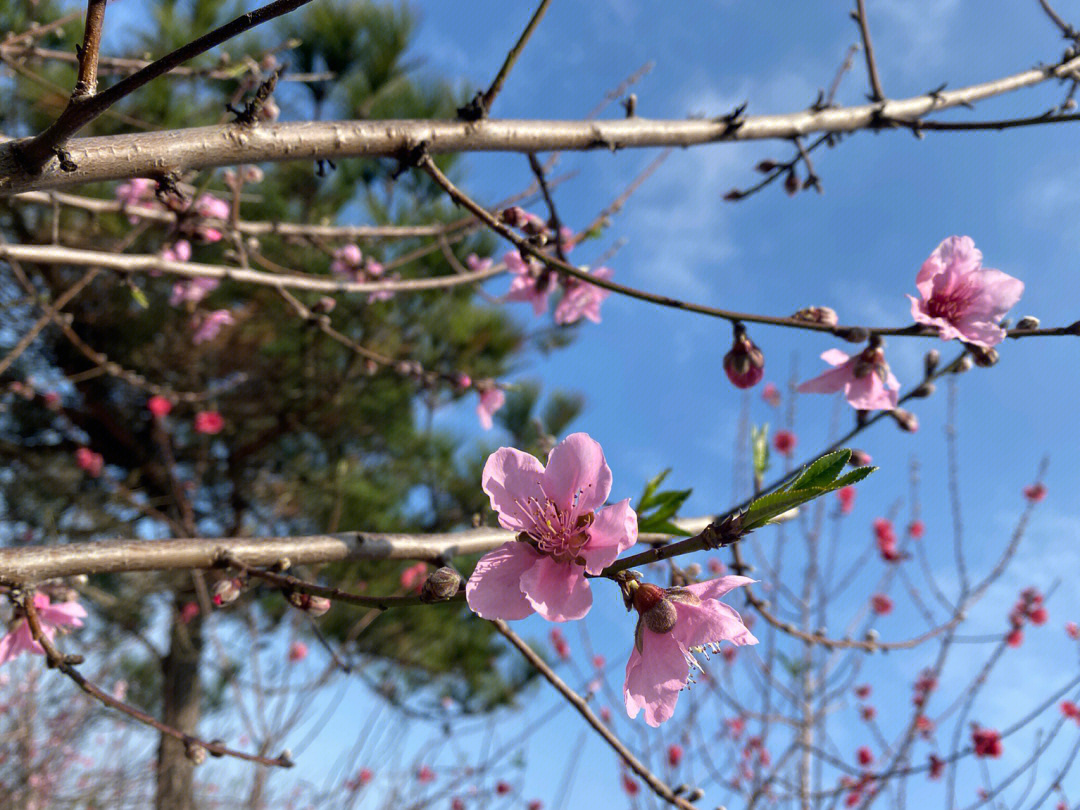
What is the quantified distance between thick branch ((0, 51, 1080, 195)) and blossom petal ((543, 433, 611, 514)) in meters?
0.40

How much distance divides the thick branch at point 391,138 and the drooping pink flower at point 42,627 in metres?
0.56

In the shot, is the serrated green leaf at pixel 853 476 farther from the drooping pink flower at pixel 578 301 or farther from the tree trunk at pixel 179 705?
the tree trunk at pixel 179 705

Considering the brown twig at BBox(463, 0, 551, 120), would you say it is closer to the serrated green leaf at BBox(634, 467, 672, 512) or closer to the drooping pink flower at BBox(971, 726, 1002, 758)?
the serrated green leaf at BBox(634, 467, 672, 512)

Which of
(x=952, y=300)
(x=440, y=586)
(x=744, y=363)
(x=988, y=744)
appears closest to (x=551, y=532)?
(x=440, y=586)

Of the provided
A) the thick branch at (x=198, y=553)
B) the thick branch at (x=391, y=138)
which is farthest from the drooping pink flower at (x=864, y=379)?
the thick branch at (x=391, y=138)

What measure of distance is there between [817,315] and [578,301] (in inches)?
21.1

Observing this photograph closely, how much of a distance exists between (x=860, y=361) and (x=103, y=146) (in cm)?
84

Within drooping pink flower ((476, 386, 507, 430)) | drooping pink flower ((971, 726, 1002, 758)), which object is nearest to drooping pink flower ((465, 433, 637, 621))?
drooping pink flower ((476, 386, 507, 430))

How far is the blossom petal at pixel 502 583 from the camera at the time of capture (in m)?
0.58

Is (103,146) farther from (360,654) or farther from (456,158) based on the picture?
(360,654)

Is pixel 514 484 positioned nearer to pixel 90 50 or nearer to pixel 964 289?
pixel 90 50

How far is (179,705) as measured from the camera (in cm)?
503

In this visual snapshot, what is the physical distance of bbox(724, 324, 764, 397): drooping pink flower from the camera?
870 millimetres

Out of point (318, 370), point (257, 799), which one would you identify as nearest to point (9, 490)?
point (318, 370)
